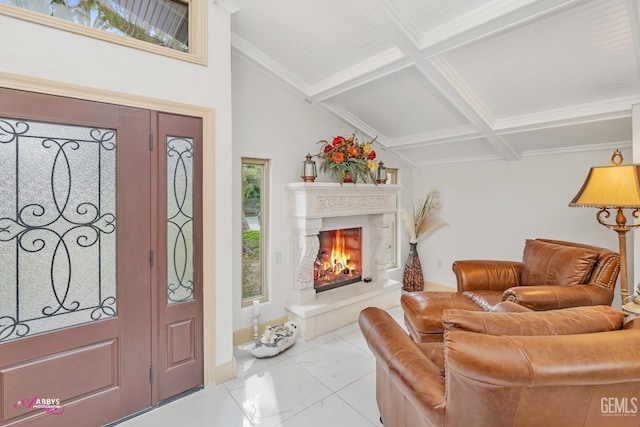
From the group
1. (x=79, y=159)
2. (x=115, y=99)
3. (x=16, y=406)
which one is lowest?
(x=16, y=406)

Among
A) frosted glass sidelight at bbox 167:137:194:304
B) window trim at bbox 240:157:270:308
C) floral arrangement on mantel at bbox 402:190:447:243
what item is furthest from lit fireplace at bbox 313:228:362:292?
frosted glass sidelight at bbox 167:137:194:304

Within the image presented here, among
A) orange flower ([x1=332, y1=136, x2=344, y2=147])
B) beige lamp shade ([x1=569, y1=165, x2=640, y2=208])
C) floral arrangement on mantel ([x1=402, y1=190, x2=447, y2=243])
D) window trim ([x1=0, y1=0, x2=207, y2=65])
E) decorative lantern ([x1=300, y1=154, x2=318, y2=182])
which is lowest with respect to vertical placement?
floral arrangement on mantel ([x1=402, y1=190, x2=447, y2=243])

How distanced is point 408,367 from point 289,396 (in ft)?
4.16

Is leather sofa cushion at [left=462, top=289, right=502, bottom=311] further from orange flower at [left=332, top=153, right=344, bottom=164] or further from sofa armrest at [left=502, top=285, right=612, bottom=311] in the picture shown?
orange flower at [left=332, top=153, right=344, bottom=164]

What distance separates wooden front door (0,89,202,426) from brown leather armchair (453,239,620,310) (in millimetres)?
2594

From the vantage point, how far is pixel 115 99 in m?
1.92

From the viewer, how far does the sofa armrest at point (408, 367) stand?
1194 millimetres

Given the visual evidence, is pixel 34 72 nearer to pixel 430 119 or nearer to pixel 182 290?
pixel 182 290

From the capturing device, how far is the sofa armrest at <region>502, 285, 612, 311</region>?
2205mm

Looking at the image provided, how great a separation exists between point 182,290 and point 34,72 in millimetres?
1574

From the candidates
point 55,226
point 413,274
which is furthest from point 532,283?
point 55,226

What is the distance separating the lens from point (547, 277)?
2658 mm

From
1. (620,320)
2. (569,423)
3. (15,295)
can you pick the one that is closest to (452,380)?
(569,423)

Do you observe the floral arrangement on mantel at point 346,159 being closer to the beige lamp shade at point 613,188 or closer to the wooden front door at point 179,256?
the wooden front door at point 179,256
